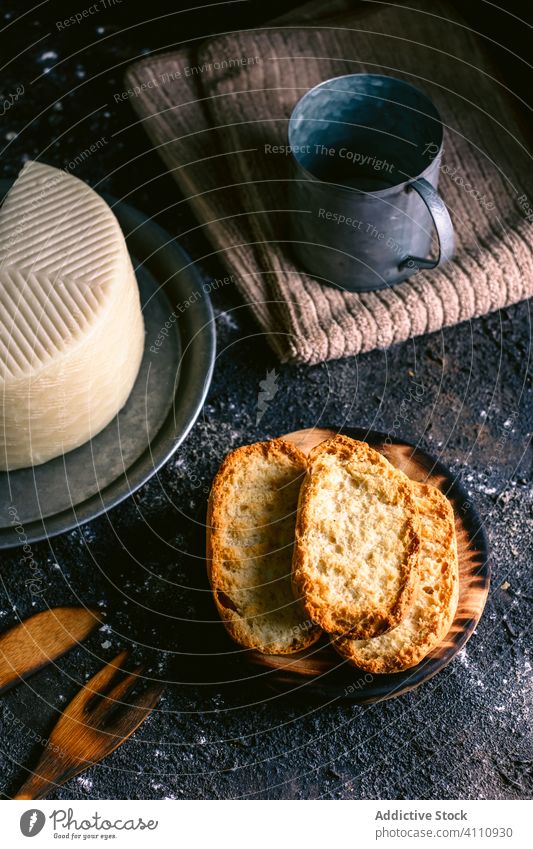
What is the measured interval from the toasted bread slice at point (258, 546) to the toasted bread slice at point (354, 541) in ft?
0.17

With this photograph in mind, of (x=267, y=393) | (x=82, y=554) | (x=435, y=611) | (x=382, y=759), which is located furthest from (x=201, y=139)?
(x=382, y=759)

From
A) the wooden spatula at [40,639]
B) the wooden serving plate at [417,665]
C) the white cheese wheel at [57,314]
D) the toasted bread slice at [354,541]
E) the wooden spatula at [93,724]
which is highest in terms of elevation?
the white cheese wheel at [57,314]

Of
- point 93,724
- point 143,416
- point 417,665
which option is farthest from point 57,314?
point 417,665

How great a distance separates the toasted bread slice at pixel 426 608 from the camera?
125 centimetres

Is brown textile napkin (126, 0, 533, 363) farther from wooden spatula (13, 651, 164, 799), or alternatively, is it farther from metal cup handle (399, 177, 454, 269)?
wooden spatula (13, 651, 164, 799)

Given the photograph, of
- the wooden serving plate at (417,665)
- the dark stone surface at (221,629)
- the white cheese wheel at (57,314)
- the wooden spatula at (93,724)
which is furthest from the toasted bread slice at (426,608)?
the white cheese wheel at (57,314)

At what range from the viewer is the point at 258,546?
133 cm

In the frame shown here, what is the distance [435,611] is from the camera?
126cm

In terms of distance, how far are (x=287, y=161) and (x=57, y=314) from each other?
2.08ft

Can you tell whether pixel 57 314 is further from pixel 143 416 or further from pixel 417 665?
pixel 417 665

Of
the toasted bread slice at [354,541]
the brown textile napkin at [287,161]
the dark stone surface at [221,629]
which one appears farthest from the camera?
the brown textile napkin at [287,161]

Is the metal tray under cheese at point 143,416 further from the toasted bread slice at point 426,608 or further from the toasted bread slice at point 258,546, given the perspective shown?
the toasted bread slice at point 426,608

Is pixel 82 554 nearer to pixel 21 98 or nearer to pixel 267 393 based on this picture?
pixel 267 393

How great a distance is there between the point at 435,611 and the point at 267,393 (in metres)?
0.51
